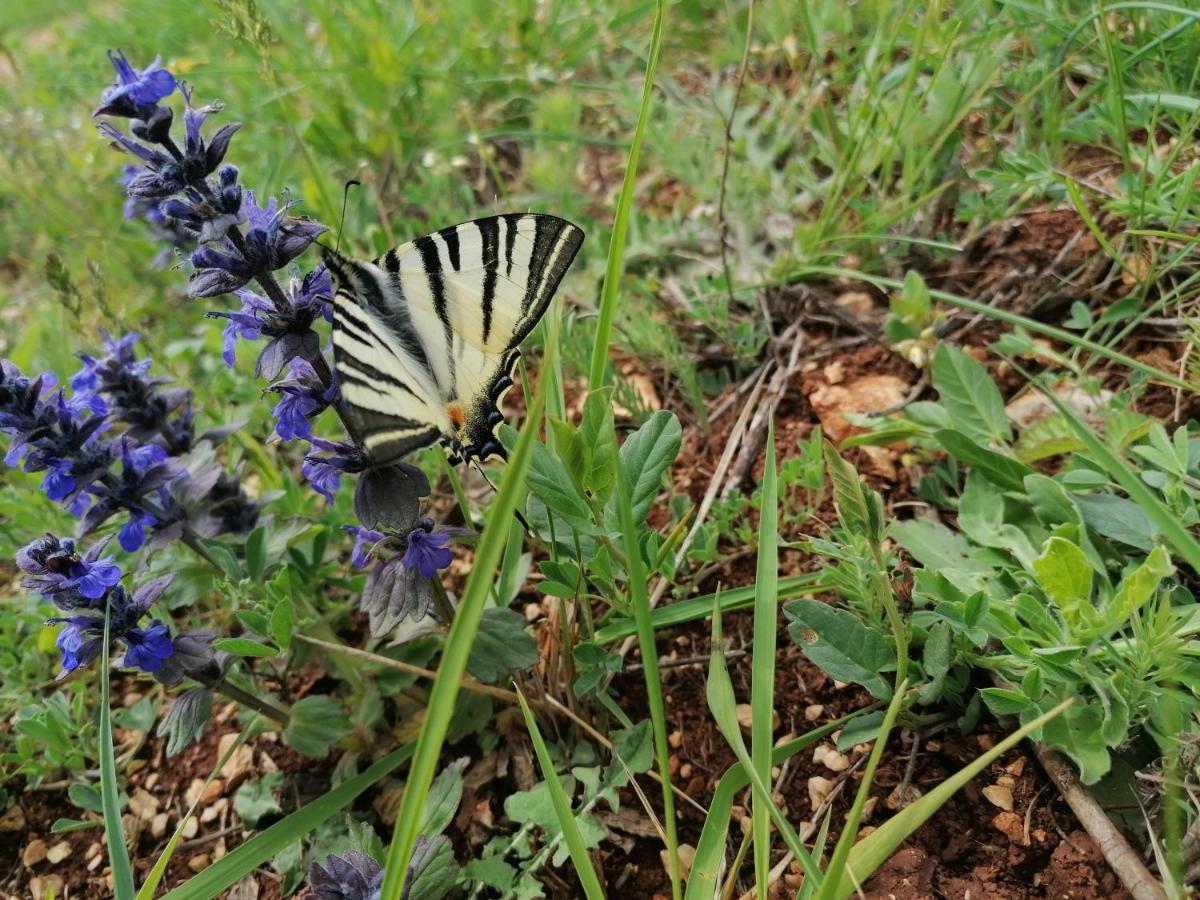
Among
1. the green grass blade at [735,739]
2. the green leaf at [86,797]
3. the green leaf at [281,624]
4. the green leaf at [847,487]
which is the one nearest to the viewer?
the green grass blade at [735,739]

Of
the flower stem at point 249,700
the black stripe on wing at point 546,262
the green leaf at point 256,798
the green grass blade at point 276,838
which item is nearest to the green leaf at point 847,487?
the black stripe on wing at point 546,262

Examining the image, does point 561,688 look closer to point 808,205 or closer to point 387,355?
point 387,355

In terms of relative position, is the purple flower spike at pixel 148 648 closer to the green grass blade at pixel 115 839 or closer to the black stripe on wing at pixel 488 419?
the green grass blade at pixel 115 839

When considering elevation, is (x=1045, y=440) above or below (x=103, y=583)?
below

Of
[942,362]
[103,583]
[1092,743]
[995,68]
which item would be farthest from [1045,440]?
[103,583]

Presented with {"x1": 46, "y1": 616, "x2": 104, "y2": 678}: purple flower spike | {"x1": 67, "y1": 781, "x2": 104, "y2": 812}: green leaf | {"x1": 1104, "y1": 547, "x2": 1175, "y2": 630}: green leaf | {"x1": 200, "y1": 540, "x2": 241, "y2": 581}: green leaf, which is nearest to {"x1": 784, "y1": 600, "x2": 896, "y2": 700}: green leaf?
A: {"x1": 1104, "y1": 547, "x2": 1175, "y2": 630}: green leaf

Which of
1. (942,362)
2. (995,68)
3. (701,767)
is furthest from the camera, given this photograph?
(995,68)

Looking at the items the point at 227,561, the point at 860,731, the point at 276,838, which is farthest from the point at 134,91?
the point at 860,731
